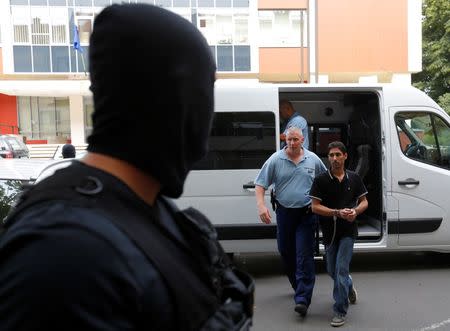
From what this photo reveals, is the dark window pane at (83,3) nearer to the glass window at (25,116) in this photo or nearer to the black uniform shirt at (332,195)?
the glass window at (25,116)

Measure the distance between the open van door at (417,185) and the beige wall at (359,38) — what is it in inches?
934

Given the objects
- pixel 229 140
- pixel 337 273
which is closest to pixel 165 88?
pixel 337 273

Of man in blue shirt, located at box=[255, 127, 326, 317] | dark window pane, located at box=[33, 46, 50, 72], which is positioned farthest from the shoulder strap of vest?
dark window pane, located at box=[33, 46, 50, 72]

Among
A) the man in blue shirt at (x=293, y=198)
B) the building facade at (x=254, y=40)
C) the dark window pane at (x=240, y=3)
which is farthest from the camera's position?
the dark window pane at (x=240, y=3)

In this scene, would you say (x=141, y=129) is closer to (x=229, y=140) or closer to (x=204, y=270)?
(x=204, y=270)

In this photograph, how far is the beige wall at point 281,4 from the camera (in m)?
30.2

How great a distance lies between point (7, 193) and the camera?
15.7ft

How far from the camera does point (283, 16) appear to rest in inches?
1206

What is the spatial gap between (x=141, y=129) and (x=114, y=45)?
165mm

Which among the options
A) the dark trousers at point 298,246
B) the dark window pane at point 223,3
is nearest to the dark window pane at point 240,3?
the dark window pane at point 223,3

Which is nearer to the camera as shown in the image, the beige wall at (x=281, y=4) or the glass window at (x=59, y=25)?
the glass window at (x=59, y=25)

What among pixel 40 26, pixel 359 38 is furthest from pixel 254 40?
pixel 40 26

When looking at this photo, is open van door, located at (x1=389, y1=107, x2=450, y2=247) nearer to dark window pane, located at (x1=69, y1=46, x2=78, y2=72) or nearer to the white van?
the white van

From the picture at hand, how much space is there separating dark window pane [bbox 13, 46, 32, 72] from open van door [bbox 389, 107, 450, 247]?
89.6ft
